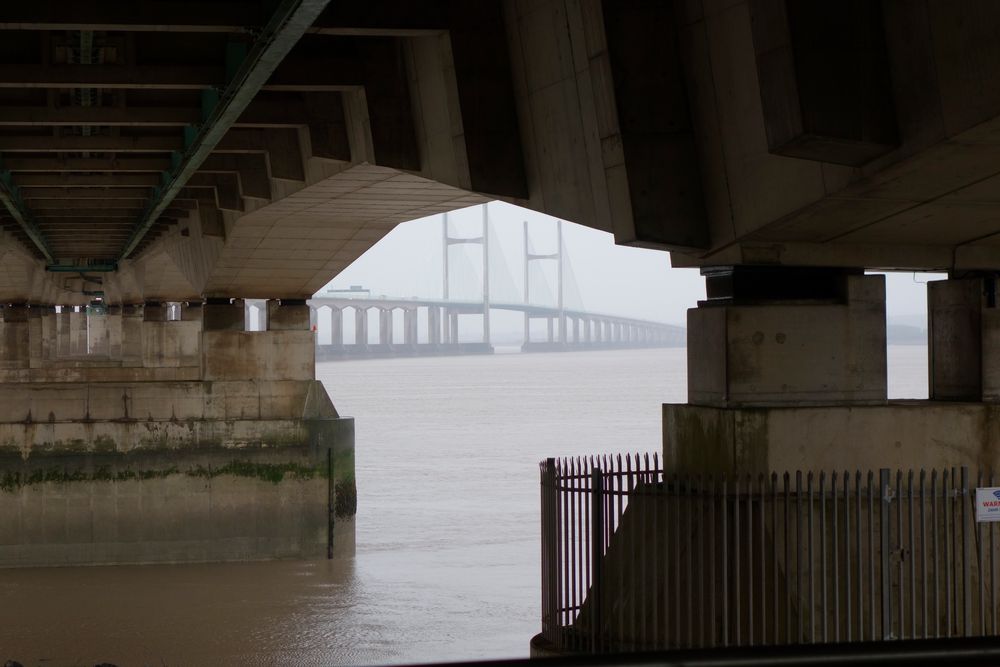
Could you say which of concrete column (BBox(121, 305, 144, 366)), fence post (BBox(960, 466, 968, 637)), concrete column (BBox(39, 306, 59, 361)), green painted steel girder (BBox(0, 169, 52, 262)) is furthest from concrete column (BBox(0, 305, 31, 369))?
fence post (BBox(960, 466, 968, 637))

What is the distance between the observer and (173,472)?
3306cm

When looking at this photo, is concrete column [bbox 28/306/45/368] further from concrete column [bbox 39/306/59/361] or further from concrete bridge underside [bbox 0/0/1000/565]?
concrete bridge underside [bbox 0/0/1000/565]

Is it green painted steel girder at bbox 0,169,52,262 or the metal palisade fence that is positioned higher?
green painted steel girder at bbox 0,169,52,262

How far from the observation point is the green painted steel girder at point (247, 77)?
8430 millimetres

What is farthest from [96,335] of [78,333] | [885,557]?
[885,557]

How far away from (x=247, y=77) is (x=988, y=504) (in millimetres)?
6263

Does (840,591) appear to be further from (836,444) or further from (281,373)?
(281,373)

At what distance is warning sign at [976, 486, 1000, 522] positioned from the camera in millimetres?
9234

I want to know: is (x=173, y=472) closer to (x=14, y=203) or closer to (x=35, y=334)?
(x=14, y=203)

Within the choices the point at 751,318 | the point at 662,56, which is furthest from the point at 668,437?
the point at 662,56

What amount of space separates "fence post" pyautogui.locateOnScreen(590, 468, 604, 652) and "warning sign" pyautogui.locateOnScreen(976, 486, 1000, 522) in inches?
101

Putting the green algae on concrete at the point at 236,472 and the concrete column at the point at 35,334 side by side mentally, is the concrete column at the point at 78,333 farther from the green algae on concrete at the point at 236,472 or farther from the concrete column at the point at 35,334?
the green algae on concrete at the point at 236,472

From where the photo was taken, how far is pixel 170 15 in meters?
10.7

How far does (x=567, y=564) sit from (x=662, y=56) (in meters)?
3.83
